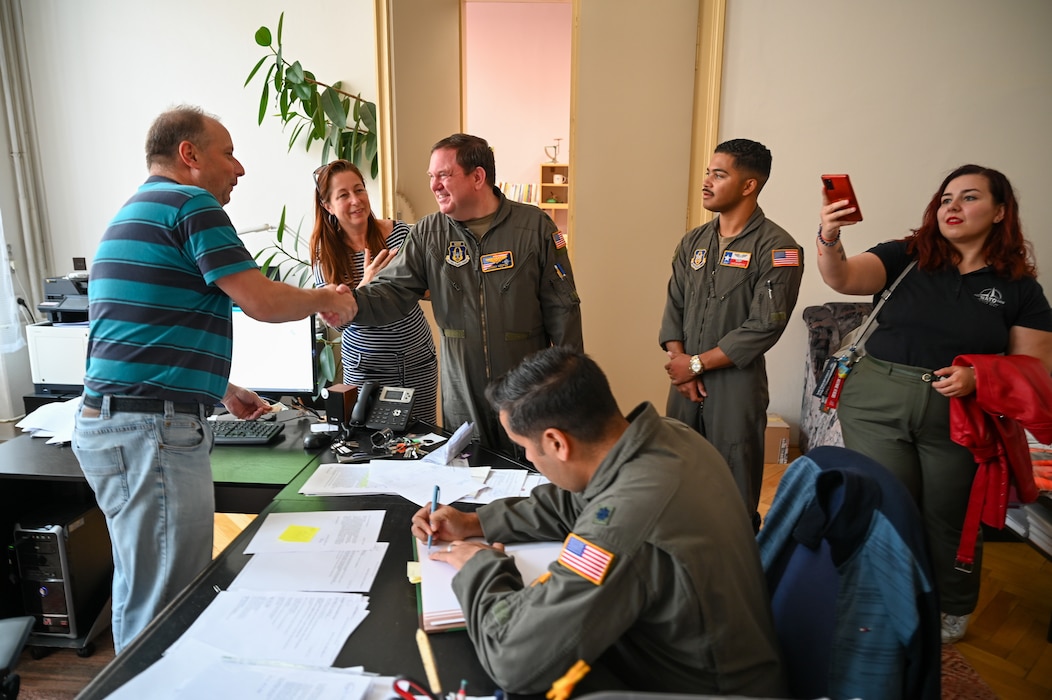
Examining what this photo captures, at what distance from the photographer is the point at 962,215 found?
6.40 feet

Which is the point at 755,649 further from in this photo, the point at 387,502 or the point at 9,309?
the point at 9,309

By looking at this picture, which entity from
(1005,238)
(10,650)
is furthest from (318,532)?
(1005,238)

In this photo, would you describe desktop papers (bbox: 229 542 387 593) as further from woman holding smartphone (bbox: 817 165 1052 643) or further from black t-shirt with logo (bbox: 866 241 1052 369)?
black t-shirt with logo (bbox: 866 241 1052 369)

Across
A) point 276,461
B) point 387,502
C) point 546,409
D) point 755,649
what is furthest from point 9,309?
point 755,649

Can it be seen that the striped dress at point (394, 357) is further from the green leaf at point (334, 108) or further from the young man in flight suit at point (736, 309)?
the green leaf at point (334, 108)

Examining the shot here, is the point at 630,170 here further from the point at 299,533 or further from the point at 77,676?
the point at 77,676

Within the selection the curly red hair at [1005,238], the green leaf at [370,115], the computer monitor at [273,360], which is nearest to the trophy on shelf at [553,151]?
the green leaf at [370,115]

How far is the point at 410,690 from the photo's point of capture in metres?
0.91

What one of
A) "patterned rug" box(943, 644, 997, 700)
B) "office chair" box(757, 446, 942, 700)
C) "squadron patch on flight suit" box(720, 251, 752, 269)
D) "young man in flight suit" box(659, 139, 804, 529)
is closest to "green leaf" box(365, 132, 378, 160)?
"young man in flight suit" box(659, 139, 804, 529)

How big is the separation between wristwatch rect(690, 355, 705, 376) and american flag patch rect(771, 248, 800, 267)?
0.45 meters

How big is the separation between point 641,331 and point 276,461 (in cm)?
241

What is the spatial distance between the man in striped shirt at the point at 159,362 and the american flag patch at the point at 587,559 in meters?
0.93

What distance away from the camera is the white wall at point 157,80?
402 centimetres

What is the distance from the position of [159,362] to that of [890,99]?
395 cm
